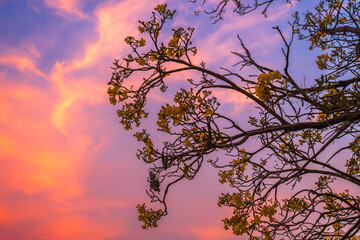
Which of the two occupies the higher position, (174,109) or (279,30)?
(279,30)

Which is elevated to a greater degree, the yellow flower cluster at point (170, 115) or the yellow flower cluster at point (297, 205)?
the yellow flower cluster at point (170, 115)

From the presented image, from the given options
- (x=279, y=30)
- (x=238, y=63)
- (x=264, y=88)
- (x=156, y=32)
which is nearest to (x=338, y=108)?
(x=264, y=88)

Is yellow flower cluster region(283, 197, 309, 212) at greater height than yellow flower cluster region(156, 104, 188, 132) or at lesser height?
lesser

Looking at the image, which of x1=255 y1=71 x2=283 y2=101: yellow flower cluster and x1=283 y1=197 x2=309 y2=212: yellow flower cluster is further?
x1=283 y1=197 x2=309 y2=212: yellow flower cluster

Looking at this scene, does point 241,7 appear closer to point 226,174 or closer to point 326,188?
point 226,174

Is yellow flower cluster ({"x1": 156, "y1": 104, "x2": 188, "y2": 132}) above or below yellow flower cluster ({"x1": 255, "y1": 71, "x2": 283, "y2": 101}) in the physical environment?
above

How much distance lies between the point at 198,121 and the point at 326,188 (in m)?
2.65

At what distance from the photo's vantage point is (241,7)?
227 inches

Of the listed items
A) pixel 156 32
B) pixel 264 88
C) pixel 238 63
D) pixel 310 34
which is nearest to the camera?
pixel 264 88

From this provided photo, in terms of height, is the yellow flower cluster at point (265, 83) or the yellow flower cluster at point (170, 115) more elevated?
the yellow flower cluster at point (170, 115)

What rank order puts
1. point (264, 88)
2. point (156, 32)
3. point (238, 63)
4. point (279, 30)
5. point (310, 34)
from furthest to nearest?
point (310, 34) < point (238, 63) < point (156, 32) < point (279, 30) < point (264, 88)

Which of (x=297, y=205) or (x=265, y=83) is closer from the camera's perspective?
(x=265, y=83)

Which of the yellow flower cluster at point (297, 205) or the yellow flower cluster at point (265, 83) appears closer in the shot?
the yellow flower cluster at point (265, 83)

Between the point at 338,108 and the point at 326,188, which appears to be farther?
the point at 326,188
